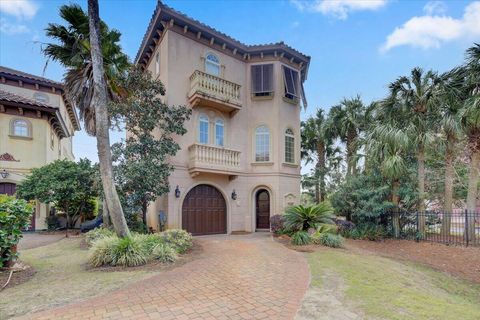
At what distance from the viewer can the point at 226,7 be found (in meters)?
15.1

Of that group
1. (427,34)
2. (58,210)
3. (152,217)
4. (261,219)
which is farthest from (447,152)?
(58,210)

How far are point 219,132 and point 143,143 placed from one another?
5149 millimetres

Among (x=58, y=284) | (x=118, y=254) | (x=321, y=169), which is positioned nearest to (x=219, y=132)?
(x=118, y=254)

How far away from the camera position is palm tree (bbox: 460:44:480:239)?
13.1m

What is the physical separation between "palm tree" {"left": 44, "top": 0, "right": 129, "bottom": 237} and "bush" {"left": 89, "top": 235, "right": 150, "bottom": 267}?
1.05 metres

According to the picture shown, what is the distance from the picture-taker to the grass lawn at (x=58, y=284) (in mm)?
5309

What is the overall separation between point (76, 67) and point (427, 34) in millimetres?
17416

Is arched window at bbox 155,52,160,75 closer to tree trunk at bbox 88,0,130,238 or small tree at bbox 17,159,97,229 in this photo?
tree trunk at bbox 88,0,130,238

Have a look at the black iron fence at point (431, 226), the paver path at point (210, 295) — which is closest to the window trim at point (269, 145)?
the black iron fence at point (431, 226)

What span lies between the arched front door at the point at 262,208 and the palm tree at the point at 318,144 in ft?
22.8

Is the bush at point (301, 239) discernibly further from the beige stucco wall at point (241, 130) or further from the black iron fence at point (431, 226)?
the black iron fence at point (431, 226)

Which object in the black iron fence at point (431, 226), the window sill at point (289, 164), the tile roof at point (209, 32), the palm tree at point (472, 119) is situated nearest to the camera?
the palm tree at point (472, 119)

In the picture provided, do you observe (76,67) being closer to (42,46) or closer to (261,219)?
(42,46)

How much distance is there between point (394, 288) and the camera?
6.51m
